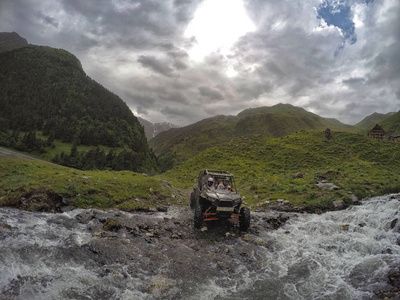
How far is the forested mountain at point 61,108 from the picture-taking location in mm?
114500

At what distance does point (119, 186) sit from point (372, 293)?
18544mm

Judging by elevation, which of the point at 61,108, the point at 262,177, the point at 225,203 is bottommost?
the point at 225,203

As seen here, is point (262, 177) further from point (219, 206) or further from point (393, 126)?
point (393, 126)

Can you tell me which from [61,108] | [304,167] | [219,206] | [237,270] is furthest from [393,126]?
[61,108]

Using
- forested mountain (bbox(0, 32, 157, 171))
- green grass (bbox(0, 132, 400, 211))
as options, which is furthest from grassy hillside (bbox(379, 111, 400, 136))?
forested mountain (bbox(0, 32, 157, 171))

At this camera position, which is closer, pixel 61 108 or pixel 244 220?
pixel 244 220

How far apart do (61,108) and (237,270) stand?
16856 cm

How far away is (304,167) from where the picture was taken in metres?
36.2

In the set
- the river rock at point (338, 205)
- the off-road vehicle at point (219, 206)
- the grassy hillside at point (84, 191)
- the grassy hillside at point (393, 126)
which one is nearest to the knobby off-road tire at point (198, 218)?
the off-road vehicle at point (219, 206)

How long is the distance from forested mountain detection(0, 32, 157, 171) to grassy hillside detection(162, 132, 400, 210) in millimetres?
64604

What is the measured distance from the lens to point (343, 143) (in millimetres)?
46125

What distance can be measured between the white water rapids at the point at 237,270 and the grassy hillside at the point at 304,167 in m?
7.28

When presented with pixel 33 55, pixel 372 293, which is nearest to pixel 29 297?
pixel 372 293

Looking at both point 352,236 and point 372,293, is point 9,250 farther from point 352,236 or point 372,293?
point 352,236
